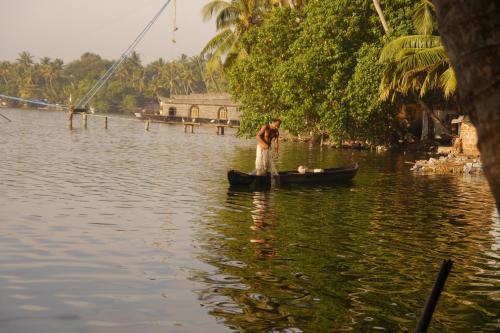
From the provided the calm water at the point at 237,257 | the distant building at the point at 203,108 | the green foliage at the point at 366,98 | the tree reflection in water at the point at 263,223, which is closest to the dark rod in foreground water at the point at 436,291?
the calm water at the point at 237,257

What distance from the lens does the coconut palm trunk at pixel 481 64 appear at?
7.22ft

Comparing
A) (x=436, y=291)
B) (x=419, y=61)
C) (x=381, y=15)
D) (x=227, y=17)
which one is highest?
(x=227, y=17)

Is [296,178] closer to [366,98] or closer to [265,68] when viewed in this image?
[366,98]

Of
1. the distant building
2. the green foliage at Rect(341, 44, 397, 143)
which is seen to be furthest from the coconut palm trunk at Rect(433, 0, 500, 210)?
the distant building

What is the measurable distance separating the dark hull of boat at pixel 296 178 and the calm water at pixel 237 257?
1.74ft

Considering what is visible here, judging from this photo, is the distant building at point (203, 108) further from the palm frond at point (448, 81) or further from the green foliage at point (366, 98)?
the palm frond at point (448, 81)

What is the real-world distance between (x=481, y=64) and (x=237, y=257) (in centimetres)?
814

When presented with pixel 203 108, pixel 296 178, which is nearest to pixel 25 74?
pixel 203 108

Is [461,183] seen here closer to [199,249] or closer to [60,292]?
[199,249]

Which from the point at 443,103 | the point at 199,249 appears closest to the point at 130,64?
the point at 443,103

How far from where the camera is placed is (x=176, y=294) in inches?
318

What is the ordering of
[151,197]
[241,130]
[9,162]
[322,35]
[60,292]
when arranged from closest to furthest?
[60,292] → [151,197] → [9,162] → [322,35] → [241,130]

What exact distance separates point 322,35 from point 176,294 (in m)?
30.1

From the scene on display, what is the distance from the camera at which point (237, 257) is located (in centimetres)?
1011
